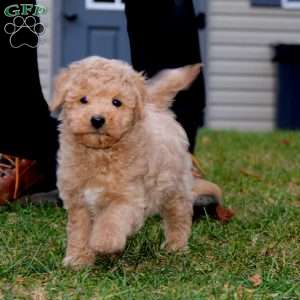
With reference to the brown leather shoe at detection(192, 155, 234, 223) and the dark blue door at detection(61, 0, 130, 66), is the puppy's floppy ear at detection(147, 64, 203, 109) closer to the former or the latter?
the brown leather shoe at detection(192, 155, 234, 223)

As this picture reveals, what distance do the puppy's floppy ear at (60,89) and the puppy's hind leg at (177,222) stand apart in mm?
591

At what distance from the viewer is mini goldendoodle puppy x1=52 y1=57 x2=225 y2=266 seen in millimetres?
2135

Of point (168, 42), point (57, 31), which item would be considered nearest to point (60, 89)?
point (168, 42)

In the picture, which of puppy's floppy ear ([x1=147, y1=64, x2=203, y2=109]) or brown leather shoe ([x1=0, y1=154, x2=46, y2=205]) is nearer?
puppy's floppy ear ([x1=147, y1=64, x2=203, y2=109])

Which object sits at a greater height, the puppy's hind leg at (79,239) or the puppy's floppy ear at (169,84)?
the puppy's floppy ear at (169,84)

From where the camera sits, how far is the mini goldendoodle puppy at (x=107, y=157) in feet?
7.00

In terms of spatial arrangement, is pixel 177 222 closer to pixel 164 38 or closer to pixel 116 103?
pixel 116 103

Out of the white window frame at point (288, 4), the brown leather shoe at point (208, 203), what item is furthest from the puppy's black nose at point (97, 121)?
the white window frame at point (288, 4)

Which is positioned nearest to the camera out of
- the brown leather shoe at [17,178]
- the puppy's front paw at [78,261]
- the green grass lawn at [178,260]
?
the green grass lawn at [178,260]

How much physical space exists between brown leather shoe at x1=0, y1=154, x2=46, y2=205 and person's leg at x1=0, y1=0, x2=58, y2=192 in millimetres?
87

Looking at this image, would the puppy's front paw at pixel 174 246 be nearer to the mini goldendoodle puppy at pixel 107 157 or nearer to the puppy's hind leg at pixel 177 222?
the puppy's hind leg at pixel 177 222

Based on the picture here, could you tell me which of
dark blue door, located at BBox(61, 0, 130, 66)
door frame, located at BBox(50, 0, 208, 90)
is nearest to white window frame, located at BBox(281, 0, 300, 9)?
door frame, located at BBox(50, 0, 208, 90)

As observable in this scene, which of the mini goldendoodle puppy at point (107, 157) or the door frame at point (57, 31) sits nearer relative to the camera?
the mini goldendoodle puppy at point (107, 157)

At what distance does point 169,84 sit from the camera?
2568mm
